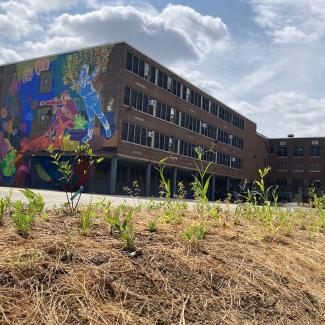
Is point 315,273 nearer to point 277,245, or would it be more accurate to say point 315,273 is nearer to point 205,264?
point 277,245

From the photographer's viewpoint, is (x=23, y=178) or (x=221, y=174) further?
(x=221, y=174)

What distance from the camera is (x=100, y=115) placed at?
37938mm

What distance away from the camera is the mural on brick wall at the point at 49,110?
3838 centimetres

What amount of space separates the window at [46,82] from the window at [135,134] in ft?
31.0

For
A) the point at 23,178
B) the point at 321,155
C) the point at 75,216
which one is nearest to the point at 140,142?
the point at 23,178

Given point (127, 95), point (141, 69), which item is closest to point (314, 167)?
point (141, 69)

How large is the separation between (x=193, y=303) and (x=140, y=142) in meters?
38.3

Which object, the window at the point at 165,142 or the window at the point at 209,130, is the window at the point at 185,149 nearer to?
the window at the point at 165,142

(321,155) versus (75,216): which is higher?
(321,155)

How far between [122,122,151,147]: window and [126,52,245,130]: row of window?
5.27 metres

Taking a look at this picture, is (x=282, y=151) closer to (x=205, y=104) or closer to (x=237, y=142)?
(x=237, y=142)

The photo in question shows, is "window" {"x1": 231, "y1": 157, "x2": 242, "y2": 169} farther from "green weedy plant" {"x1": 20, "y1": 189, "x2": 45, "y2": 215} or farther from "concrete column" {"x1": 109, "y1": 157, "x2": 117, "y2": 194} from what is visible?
"green weedy plant" {"x1": 20, "y1": 189, "x2": 45, "y2": 215}

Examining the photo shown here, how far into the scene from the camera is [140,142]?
40.9m

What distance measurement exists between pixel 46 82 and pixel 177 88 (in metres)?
15.0
